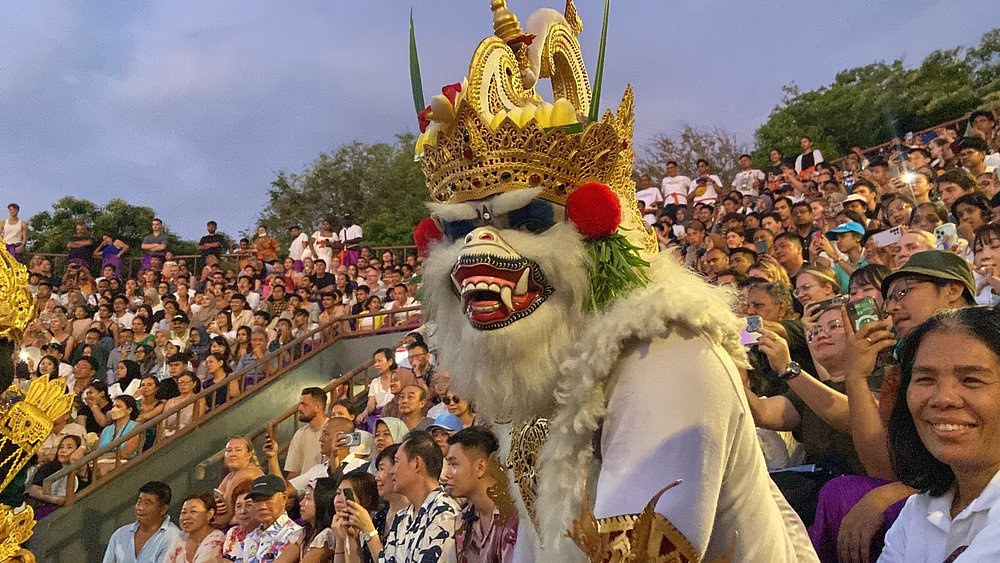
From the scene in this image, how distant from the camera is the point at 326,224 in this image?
16547 mm

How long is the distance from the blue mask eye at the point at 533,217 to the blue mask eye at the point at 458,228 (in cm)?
12

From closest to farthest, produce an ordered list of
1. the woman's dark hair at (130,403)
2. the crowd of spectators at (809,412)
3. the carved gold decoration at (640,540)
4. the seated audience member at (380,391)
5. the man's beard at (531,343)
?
the carved gold decoration at (640,540) < the crowd of spectators at (809,412) < the man's beard at (531,343) < the seated audience member at (380,391) < the woman's dark hair at (130,403)

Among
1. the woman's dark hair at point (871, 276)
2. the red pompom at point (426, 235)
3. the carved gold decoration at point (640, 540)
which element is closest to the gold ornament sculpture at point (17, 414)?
the red pompom at point (426, 235)

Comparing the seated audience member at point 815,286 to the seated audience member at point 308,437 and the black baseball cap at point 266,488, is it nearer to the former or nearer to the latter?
the black baseball cap at point 266,488

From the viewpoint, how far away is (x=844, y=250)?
6.69 metres

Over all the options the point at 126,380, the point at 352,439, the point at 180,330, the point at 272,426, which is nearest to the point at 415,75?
the point at 352,439

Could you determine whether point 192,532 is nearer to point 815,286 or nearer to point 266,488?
point 266,488

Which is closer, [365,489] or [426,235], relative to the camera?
[426,235]

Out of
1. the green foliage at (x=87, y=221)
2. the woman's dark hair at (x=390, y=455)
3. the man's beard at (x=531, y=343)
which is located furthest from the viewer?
the green foliage at (x=87, y=221)

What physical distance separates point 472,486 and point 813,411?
170 centimetres

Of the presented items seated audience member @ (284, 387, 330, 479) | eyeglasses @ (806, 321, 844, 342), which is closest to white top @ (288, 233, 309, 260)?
seated audience member @ (284, 387, 330, 479)

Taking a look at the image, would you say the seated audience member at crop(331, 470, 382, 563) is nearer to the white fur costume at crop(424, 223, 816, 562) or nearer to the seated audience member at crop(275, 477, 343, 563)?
the seated audience member at crop(275, 477, 343, 563)

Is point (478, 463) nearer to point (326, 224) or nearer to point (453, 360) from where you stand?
point (453, 360)

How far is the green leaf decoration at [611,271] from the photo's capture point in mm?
2055
